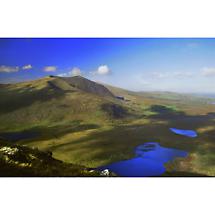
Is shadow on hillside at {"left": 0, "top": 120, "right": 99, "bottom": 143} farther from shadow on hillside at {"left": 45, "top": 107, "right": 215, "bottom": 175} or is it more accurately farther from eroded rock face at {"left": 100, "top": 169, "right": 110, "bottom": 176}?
eroded rock face at {"left": 100, "top": 169, "right": 110, "bottom": 176}

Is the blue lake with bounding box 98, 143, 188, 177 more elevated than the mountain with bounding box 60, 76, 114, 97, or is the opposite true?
the mountain with bounding box 60, 76, 114, 97

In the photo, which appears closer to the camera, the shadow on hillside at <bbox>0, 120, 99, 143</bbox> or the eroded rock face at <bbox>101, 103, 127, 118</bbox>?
the shadow on hillside at <bbox>0, 120, 99, 143</bbox>

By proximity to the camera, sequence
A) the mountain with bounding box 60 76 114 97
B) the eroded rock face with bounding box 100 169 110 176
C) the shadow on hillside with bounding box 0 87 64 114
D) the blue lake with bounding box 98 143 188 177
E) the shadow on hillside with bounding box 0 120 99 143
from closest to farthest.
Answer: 1. the eroded rock face with bounding box 100 169 110 176
2. the blue lake with bounding box 98 143 188 177
3. the shadow on hillside with bounding box 0 120 99 143
4. the shadow on hillside with bounding box 0 87 64 114
5. the mountain with bounding box 60 76 114 97

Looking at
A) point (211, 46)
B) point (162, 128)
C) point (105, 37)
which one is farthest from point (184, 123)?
point (105, 37)

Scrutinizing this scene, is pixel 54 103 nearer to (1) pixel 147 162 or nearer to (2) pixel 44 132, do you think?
(2) pixel 44 132

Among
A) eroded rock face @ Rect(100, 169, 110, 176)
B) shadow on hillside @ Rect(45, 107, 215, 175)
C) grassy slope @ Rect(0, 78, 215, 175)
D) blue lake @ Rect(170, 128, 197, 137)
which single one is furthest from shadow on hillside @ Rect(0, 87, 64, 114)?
blue lake @ Rect(170, 128, 197, 137)
